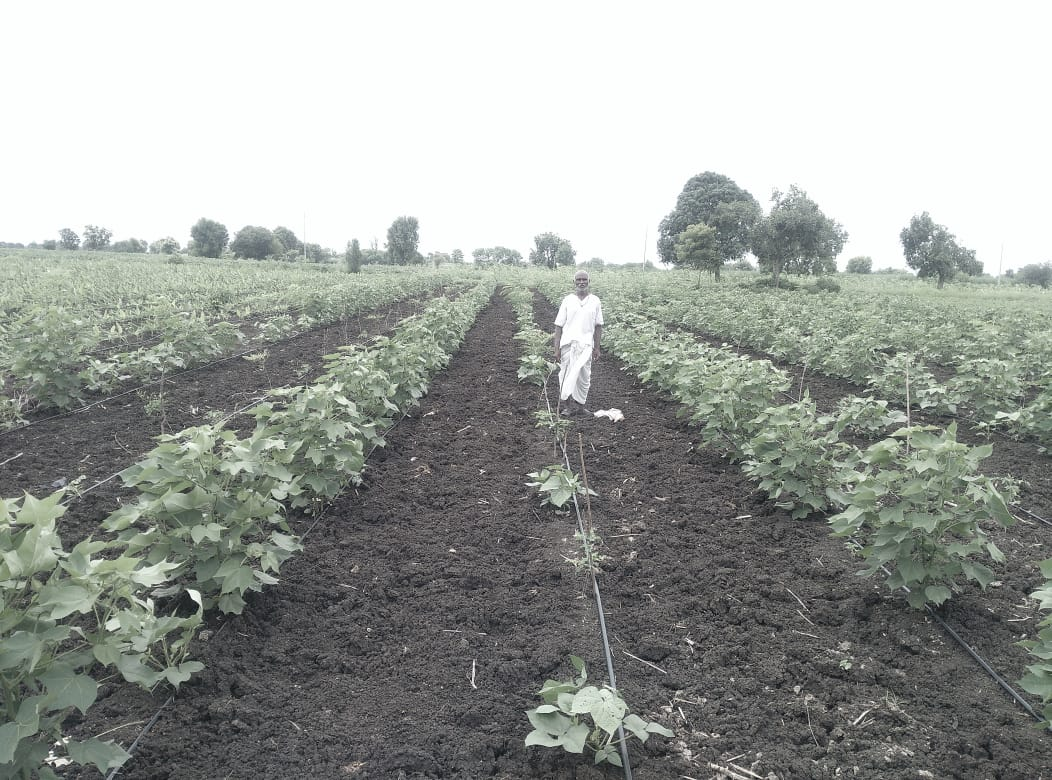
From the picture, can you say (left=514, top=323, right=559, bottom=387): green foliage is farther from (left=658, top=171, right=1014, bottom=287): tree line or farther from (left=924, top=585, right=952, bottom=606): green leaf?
(left=658, top=171, right=1014, bottom=287): tree line

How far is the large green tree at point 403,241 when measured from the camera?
223 feet

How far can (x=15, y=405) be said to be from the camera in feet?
21.0

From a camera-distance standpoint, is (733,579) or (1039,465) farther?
(1039,465)

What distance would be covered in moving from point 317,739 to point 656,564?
237 cm

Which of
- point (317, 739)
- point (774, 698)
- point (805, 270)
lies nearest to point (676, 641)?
point (774, 698)

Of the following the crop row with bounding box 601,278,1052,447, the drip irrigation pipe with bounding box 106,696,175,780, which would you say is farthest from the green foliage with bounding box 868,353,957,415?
the drip irrigation pipe with bounding box 106,696,175,780

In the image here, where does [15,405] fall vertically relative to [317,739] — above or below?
above

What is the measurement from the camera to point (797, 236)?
3309cm

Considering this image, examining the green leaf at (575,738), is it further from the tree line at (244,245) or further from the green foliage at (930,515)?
the tree line at (244,245)

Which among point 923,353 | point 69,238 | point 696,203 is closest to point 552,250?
point 696,203

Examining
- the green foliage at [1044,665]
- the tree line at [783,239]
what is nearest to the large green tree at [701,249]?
the tree line at [783,239]

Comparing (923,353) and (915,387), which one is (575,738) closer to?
(915,387)

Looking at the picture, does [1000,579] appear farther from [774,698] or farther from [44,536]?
[44,536]

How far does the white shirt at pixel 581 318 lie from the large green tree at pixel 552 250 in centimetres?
7661
